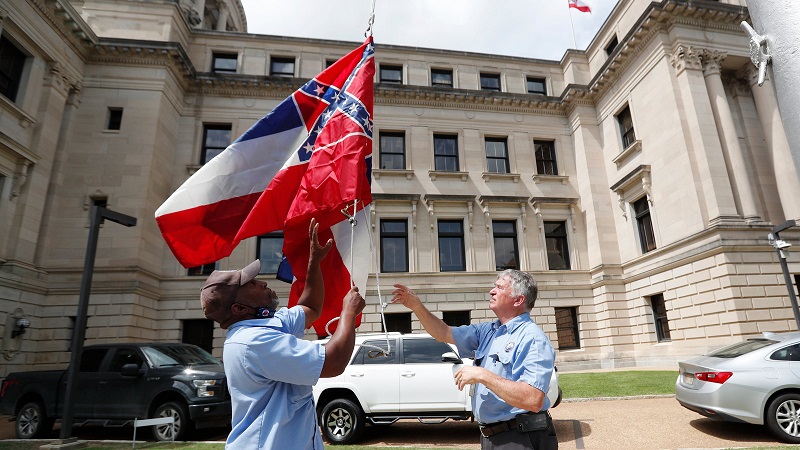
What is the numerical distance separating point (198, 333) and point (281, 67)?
14.4m

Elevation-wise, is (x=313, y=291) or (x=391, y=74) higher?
(x=391, y=74)

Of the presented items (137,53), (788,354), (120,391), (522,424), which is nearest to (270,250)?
(137,53)

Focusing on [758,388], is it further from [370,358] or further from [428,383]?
[370,358]

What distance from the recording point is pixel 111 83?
20.0 meters

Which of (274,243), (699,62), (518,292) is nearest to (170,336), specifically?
(274,243)

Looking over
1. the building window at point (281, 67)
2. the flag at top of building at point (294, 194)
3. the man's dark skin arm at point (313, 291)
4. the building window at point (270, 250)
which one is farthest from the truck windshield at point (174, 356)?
the building window at point (281, 67)

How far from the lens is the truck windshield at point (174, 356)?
373 inches

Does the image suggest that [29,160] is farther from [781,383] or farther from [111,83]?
[781,383]

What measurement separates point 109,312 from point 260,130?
16.6 metres

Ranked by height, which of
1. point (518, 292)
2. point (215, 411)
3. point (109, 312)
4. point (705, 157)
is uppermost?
point (705, 157)

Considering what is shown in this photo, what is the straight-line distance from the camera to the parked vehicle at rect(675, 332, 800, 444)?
7023 mm

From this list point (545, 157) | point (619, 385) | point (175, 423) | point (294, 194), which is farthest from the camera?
point (545, 157)

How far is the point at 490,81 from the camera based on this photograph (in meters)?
25.4

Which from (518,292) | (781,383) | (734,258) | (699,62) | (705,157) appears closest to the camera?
(518,292)
